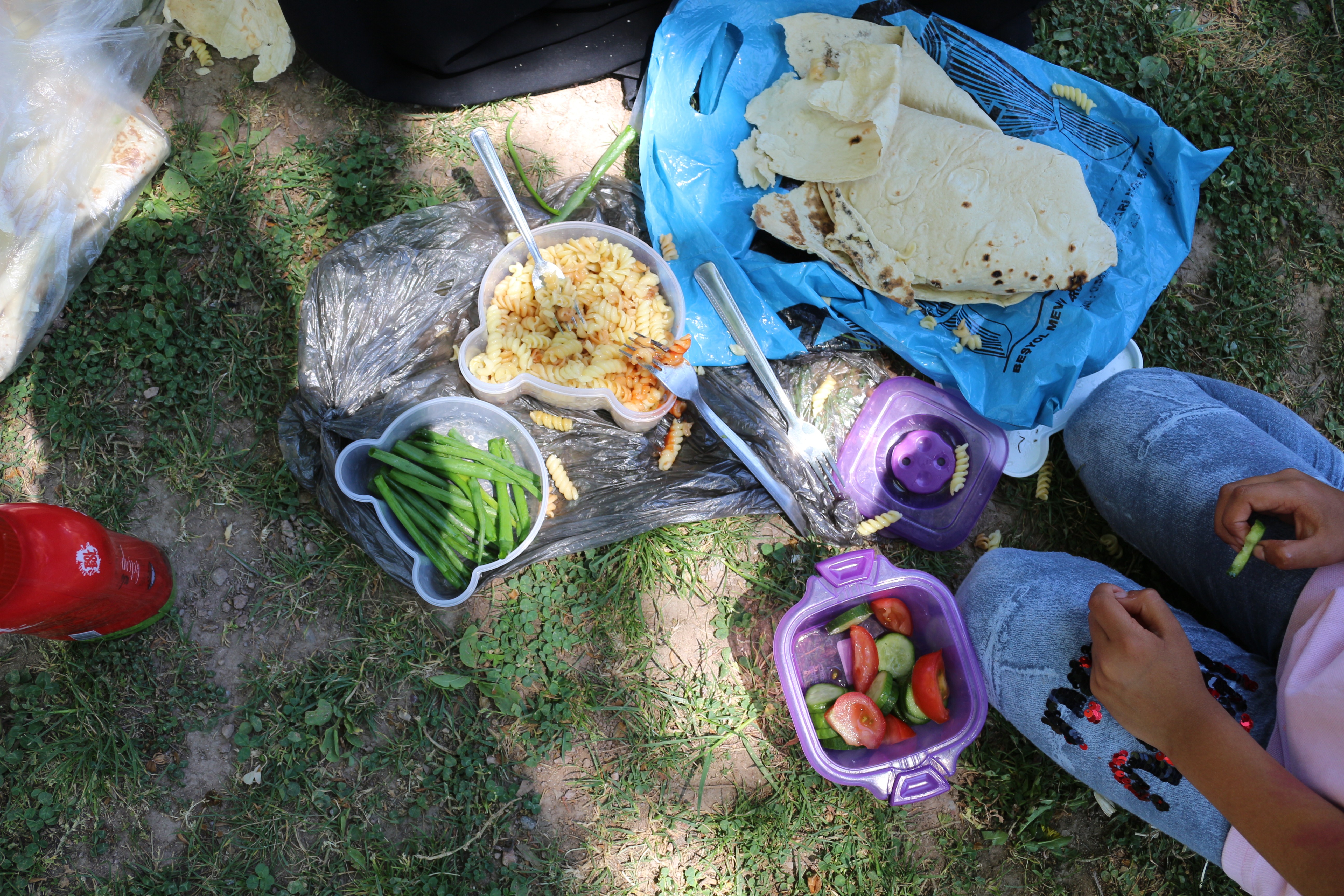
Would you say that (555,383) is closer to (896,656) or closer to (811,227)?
(811,227)

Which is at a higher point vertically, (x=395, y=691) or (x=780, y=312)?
(x=780, y=312)

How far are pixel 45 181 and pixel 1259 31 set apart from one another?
4.64 m

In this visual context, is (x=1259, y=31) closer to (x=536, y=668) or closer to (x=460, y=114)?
(x=460, y=114)

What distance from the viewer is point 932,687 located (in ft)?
7.78

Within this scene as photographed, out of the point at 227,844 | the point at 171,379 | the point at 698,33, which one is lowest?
the point at 227,844

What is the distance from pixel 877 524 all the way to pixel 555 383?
1192mm

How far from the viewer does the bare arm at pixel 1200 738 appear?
57.4 inches

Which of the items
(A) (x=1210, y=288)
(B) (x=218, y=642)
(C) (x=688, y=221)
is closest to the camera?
(B) (x=218, y=642)

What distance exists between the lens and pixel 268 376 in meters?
2.50

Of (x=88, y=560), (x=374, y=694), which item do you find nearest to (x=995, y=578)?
(x=374, y=694)

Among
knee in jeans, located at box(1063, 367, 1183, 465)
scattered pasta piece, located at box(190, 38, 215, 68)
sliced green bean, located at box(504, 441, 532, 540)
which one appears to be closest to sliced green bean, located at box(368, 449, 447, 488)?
sliced green bean, located at box(504, 441, 532, 540)

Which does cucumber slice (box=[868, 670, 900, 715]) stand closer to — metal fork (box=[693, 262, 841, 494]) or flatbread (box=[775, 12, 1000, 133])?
metal fork (box=[693, 262, 841, 494])

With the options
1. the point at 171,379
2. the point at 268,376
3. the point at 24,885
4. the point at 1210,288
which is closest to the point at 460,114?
the point at 268,376

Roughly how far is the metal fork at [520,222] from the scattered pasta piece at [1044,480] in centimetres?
175
